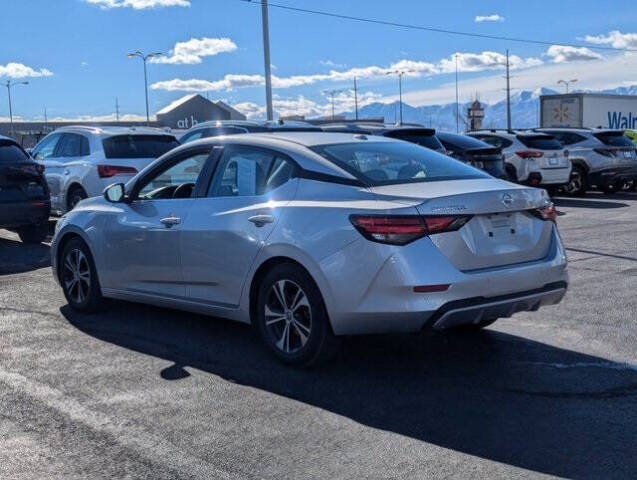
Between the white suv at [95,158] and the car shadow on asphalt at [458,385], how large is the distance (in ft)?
19.3

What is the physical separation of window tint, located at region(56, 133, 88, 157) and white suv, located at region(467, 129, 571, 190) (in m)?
9.50

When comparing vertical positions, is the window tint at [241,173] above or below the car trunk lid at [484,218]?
above

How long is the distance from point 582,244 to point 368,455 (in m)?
7.93

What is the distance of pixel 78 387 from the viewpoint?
5.10 metres

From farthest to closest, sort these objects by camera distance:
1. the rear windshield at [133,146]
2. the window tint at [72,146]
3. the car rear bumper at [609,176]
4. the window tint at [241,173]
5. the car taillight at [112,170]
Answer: the car rear bumper at [609,176]
the window tint at [72,146]
the rear windshield at [133,146]
the car taillight at [112,170]
the window tint at [241,173]

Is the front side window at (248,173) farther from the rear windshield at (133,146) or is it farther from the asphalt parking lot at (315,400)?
the rear windshield at (133,146)

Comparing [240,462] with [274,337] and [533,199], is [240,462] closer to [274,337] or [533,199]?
[274,337]

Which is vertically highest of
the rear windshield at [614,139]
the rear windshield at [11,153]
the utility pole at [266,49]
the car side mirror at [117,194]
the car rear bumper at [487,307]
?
the utility pole at [266,49]

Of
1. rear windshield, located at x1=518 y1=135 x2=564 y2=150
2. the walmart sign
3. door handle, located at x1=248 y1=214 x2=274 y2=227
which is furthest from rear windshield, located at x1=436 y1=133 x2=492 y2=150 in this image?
the walmart sign

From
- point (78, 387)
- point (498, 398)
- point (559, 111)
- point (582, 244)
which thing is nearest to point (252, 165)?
point (78, 387)

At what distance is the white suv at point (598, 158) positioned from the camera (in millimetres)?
19562

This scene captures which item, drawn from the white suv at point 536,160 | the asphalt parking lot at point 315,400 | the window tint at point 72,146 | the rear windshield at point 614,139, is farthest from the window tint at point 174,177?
the rear windshield at point 614,139

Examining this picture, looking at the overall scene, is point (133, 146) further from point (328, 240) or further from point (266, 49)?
point (266, 49)

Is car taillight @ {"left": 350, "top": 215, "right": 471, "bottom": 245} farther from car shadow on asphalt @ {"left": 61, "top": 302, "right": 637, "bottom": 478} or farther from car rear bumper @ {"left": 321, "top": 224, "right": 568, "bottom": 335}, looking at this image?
car shadow on asphalt @ {"left": 61, "top": 302, "right": 637, "bottom": 478}
